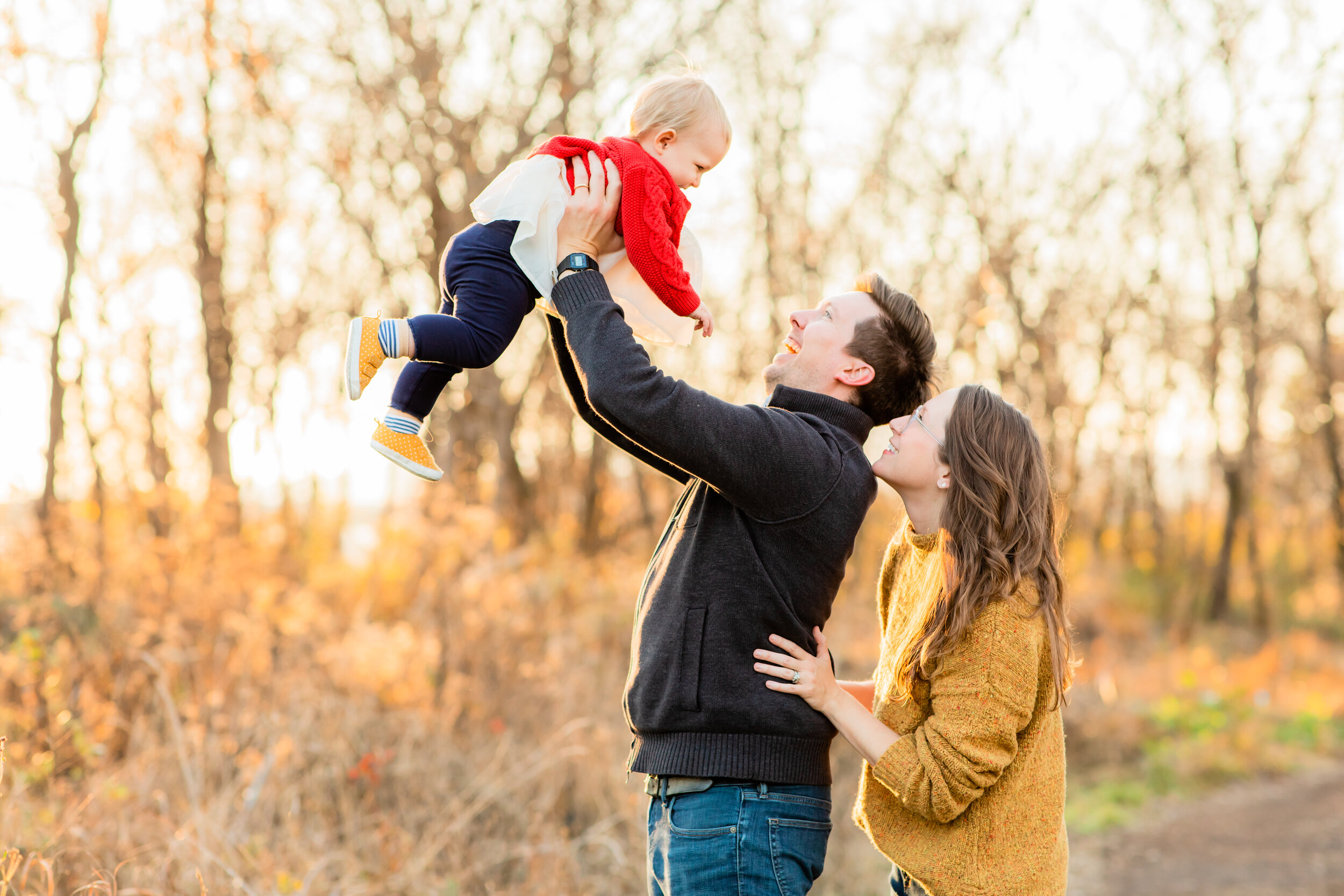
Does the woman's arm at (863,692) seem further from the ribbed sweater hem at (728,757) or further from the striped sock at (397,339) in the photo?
the striped sock at (397,339)

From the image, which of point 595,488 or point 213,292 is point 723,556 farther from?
point 595,488

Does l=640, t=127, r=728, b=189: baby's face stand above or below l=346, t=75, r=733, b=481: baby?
above

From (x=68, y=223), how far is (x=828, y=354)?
647 cm

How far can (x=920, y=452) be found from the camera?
7.50 feet

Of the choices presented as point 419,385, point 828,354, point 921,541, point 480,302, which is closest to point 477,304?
point 480,302

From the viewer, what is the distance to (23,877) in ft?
8.29

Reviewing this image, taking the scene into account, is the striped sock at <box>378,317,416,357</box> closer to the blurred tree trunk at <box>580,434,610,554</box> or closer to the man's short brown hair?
A: the man's short brown hair

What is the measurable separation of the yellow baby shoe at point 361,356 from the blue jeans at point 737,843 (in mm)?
1050

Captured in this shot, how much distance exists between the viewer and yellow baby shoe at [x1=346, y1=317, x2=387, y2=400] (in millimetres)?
2186

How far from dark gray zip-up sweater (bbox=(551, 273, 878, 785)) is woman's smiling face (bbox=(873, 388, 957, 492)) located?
16 cm

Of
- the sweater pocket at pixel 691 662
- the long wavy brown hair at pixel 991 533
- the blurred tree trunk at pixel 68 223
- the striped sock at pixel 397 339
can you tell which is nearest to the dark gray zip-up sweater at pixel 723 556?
the sweater pocket at pixel 691 662

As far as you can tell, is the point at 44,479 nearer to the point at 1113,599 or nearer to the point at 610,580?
the point at 610,580

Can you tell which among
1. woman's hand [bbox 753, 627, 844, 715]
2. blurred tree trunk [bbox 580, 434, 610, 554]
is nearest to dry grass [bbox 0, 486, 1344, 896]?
woman's hand [bbox 753, 627, 844, 715]

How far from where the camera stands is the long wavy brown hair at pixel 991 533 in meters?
2.15
